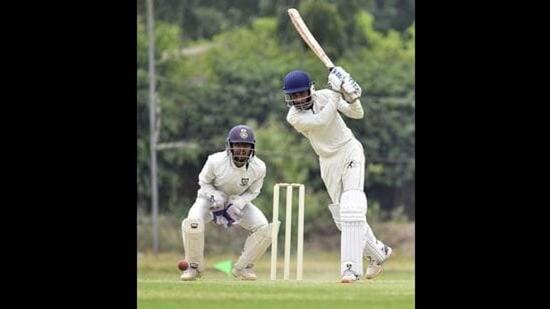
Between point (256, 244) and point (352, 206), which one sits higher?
point (352, 206)

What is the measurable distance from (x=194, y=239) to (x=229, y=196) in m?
0.42

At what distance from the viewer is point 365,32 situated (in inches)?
854

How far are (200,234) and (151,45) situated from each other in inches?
348

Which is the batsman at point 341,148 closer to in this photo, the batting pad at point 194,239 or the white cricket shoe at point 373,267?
the white cricket shoe at point 373,267

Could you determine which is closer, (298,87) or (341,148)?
(298,87)

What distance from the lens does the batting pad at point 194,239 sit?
11.4 m

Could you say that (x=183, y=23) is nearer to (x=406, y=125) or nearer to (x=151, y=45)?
(x=151, y=45)

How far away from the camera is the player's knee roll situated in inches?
428

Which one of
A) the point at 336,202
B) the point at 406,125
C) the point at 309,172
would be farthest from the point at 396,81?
the point at 336,202

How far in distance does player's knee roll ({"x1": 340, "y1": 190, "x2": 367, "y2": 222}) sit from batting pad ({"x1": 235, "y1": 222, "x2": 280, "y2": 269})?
71 centimetres

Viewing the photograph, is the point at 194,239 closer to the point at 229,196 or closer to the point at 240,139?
the point at 229,196

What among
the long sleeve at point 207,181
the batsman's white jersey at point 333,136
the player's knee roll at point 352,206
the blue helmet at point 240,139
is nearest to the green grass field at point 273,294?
the player's knee roll at point 352,206

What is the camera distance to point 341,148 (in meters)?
11.3

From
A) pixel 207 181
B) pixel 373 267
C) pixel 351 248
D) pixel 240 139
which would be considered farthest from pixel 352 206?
pixel 207 181
